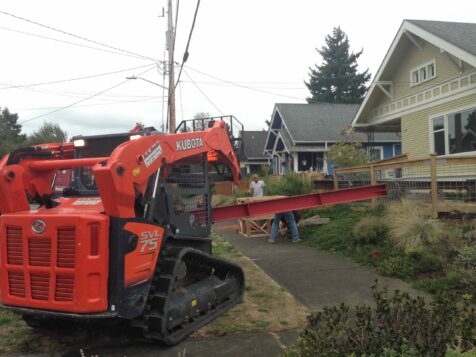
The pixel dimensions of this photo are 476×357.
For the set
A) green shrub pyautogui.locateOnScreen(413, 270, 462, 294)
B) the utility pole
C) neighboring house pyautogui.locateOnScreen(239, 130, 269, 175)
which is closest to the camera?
green shrub pyautogui.locateOnScreen(413, 270, 462, 294)

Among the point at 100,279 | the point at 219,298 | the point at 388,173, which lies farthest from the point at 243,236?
the point at 100,279

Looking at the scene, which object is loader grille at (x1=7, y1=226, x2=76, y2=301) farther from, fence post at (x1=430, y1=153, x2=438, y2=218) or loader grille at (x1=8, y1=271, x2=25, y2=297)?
fence post at (x1=430, y1=153, x2=438, y2=218)

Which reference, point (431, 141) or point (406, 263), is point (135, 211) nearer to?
point (406, 263)

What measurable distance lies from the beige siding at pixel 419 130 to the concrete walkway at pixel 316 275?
815 centimetres

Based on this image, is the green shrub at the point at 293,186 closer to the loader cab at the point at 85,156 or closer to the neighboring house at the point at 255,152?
the loader cab at the point at 85,156

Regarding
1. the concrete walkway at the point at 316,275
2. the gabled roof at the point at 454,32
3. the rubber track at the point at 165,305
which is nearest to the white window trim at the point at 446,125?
the gabled roof at the point at 454,32

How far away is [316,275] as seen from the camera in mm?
8352

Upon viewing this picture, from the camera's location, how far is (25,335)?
222 inches

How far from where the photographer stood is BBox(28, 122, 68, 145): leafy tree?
58678mm

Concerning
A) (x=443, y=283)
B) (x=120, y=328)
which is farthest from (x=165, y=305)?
(x=443, y=283)

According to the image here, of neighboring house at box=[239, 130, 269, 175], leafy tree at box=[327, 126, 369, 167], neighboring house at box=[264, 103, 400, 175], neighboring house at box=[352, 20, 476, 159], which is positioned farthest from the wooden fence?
neighboring house at box=[239, 130, 269, 175]

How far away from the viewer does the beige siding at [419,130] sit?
16.5 metres

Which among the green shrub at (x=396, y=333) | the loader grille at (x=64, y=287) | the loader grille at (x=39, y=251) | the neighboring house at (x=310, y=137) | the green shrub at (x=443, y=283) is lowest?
the green shrub at (x=443, y=283)

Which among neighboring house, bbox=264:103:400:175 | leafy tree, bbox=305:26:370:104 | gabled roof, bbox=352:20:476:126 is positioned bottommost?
neighboring house, bbox=264:103:400:175
